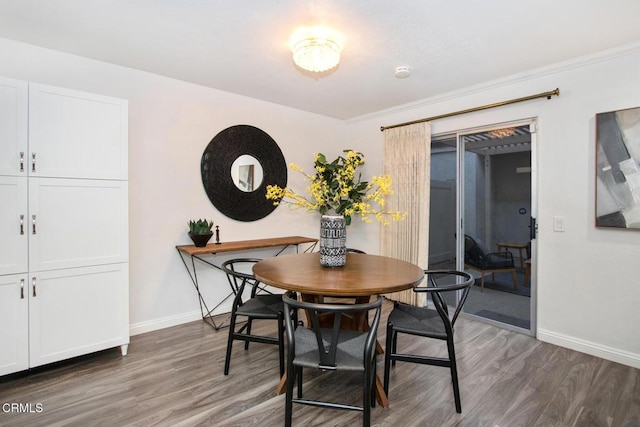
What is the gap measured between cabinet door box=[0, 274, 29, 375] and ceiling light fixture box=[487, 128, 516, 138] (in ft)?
14.1

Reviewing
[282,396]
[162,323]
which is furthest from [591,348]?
[162,323]

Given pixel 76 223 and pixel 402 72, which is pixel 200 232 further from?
pixel 402 72

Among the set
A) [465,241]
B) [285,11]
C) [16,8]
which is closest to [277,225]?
[465,241]

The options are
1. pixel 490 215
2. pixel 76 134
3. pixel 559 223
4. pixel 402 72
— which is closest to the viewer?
pixel 76 134

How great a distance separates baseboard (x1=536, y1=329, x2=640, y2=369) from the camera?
98.6 inches

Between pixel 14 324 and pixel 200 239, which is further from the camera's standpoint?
pixel 200 239

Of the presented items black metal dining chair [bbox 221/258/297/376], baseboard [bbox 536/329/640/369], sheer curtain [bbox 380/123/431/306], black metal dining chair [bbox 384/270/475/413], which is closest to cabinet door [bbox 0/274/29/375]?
black metal dining chair [bbox 221/258/297/376]

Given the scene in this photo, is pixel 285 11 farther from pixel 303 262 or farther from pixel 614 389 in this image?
pixel 614 389

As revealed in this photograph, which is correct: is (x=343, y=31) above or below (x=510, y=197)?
above

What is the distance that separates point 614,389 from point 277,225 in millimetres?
Result: 3412

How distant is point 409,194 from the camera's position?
156 inches

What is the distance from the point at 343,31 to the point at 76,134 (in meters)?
2.13

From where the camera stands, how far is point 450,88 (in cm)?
344

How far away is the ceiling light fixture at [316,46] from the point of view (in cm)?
227
